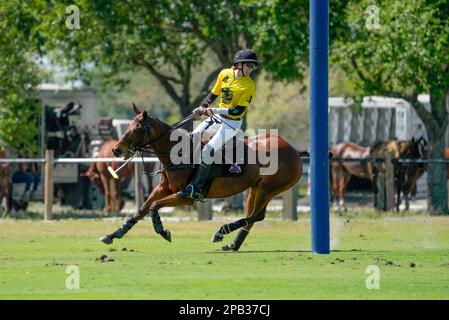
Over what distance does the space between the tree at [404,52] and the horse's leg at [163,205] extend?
1263 cm

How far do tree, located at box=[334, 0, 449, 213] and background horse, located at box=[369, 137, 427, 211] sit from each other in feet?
2.64

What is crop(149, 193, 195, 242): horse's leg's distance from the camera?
20.2 m

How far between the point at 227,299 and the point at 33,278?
10.7ft

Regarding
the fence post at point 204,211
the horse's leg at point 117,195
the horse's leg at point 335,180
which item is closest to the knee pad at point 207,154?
the fence post at point 204,211

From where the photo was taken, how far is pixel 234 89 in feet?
66.2

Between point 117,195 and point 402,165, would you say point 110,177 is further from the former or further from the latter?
point 402,165

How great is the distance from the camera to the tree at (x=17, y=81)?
115 ft

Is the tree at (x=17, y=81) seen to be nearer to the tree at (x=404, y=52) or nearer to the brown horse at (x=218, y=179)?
the tree at (x=404, y=52)

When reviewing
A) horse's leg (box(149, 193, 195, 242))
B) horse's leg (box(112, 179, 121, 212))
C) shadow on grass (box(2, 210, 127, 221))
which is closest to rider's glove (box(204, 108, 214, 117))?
horse's leg (box(149, 193, 195, 242))

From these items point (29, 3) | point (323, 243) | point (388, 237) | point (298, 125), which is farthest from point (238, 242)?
point (298, 125)

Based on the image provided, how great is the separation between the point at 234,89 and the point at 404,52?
13.5 metres

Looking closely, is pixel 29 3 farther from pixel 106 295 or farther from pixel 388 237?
pixel 106 295

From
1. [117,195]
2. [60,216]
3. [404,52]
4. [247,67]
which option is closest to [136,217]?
[247,67]
